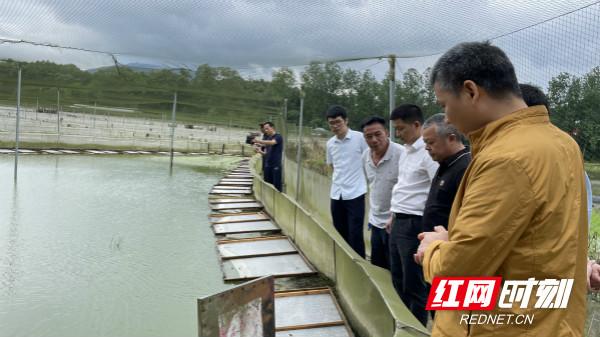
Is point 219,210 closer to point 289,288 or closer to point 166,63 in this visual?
point 166,63

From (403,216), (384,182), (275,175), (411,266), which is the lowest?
(411,266)

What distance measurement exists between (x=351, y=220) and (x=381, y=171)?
0.90m

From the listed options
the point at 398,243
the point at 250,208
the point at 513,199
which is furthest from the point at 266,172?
the point at 513,199

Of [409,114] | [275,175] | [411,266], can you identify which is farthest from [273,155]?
[411,266]

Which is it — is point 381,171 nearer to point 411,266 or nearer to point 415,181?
point 415,181

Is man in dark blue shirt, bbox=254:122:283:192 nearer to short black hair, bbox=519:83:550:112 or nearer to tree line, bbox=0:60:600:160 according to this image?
tree line, bbox=0:60:600:160

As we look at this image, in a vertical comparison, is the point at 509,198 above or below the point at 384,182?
above

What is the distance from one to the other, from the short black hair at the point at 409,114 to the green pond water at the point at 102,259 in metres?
2.05

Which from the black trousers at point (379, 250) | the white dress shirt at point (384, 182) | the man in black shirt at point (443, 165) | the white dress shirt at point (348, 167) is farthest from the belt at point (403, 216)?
the white dress shirt at point (348, 167)

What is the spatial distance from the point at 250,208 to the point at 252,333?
5.57m

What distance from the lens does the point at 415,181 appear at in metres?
2.78

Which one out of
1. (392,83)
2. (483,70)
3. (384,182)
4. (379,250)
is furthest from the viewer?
(392,83)

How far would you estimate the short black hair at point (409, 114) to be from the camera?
9.59 feet

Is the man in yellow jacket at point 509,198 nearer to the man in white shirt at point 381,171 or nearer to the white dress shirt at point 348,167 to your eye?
the man in white shirt at point 381,171
